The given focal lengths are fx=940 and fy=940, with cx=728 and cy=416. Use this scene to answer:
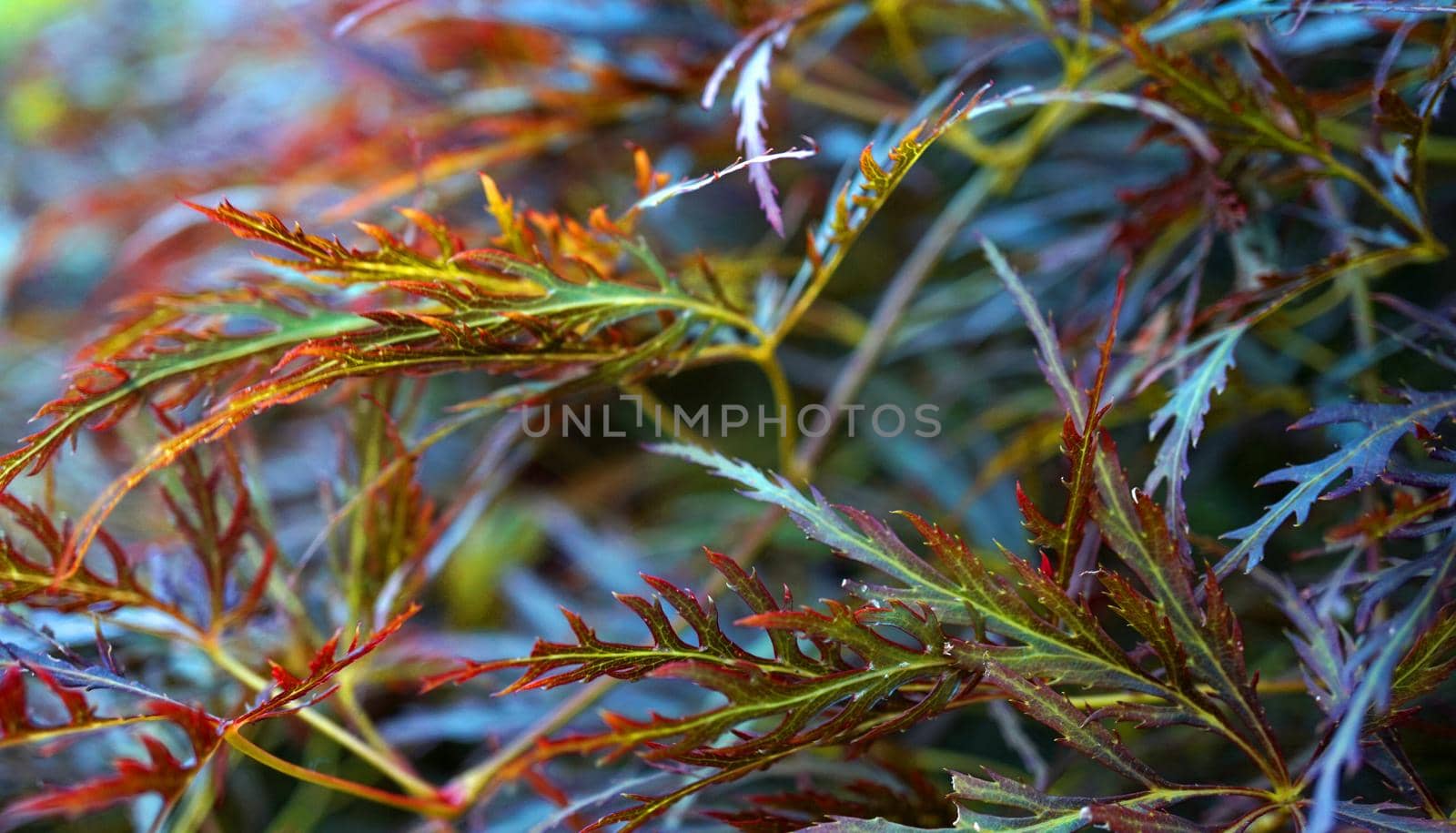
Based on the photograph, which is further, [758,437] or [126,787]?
[758,437]

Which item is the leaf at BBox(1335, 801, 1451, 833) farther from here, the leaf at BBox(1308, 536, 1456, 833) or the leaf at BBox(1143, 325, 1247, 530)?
the leaf at BBox(1143, 325, 1247, 530)

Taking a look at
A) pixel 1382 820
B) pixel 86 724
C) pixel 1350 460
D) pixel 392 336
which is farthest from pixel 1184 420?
pixel 86 724

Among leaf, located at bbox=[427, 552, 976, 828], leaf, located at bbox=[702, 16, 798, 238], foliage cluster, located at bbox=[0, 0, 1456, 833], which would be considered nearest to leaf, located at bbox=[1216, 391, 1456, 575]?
foliage cluster, located at bbox=[0, 0, 1456, 833]

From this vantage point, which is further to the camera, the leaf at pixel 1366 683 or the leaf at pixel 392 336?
the leaf at pixel 392 336

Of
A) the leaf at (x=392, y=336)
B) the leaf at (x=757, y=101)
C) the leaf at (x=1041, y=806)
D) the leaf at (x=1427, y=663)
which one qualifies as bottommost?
the leaf at (x=1041, y=806)

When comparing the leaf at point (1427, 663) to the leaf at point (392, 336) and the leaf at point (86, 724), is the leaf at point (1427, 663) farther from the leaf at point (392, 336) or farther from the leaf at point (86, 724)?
A: the leaf at point (86, 724)

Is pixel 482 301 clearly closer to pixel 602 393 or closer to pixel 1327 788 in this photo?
pixel 1327 788

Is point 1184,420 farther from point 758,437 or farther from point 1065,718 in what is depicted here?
point 758,437

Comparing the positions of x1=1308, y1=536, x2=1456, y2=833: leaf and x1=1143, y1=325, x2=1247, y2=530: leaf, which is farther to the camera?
x1=1143, y1=325, x2=1247, y2=530: leaf

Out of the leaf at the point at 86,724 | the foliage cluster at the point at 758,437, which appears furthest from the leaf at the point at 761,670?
the leaf at the point at 86,724
